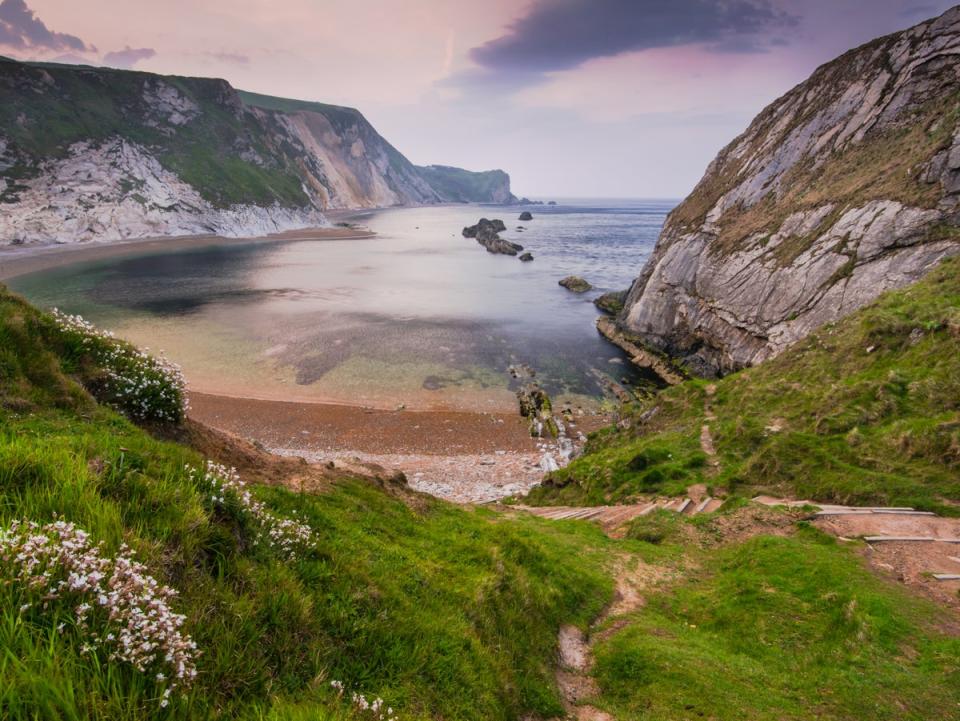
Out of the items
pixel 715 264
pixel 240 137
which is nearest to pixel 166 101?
pixel 240 137

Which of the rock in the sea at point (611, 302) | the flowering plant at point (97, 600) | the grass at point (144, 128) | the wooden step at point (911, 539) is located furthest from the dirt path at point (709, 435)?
the grass at point (144, 128)

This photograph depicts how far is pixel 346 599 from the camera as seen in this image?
5.38 meters

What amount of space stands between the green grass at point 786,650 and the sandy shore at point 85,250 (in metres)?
93.0

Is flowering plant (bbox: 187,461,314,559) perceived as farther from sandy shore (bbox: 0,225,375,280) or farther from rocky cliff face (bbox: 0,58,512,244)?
rocky cliff face (bbox: 0,58,512,244)

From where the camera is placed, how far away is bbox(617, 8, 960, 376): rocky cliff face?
1129 inches

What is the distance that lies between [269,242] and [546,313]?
93.2 meters

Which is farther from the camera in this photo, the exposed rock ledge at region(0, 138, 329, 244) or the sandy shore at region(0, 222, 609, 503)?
the exposed rock ledge at region(0, 138, 329, 244)

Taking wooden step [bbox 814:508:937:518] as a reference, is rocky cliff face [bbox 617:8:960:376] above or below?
above

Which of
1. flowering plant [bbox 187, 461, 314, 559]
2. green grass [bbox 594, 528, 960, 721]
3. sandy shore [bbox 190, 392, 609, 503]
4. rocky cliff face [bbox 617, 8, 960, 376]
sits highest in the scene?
rocky cliff face [bbox 617, 8, 960, 376]

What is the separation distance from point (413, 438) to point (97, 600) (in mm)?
28454

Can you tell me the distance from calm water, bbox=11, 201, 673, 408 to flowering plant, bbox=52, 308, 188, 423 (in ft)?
89.4

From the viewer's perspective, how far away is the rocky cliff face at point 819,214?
2869 cm

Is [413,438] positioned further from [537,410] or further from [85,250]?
[85,250]

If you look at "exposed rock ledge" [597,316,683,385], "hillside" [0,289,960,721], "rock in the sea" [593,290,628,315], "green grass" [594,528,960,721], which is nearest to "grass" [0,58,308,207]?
"rock in the sea" [593,290,628,315]
